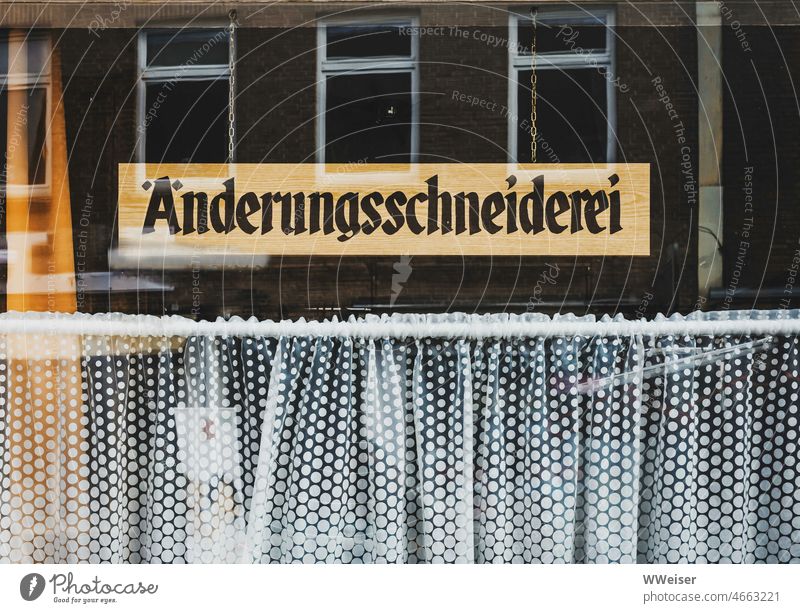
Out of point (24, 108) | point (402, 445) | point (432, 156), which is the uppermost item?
point (24, 108)

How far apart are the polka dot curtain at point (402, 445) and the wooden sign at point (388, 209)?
217mm

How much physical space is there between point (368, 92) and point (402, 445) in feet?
2.91

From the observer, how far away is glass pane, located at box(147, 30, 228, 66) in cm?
208

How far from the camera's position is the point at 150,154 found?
2.06 meters

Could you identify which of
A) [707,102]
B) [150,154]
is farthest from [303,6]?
[707,102]

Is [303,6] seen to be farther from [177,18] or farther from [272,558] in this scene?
[272,558]

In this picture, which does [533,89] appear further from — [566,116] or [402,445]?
[402,445]

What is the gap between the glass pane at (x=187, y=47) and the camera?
2076 mm

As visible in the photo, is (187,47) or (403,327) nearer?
(403,327)

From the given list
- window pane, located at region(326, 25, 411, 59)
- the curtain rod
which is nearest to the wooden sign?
the curtain rod

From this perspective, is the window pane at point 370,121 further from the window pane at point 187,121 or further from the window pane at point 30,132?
the window pane at point 30,132

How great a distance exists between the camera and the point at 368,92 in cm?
204

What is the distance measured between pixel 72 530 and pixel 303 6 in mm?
1441

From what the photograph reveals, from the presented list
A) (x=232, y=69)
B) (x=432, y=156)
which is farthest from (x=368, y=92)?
(x=232, y=69)
